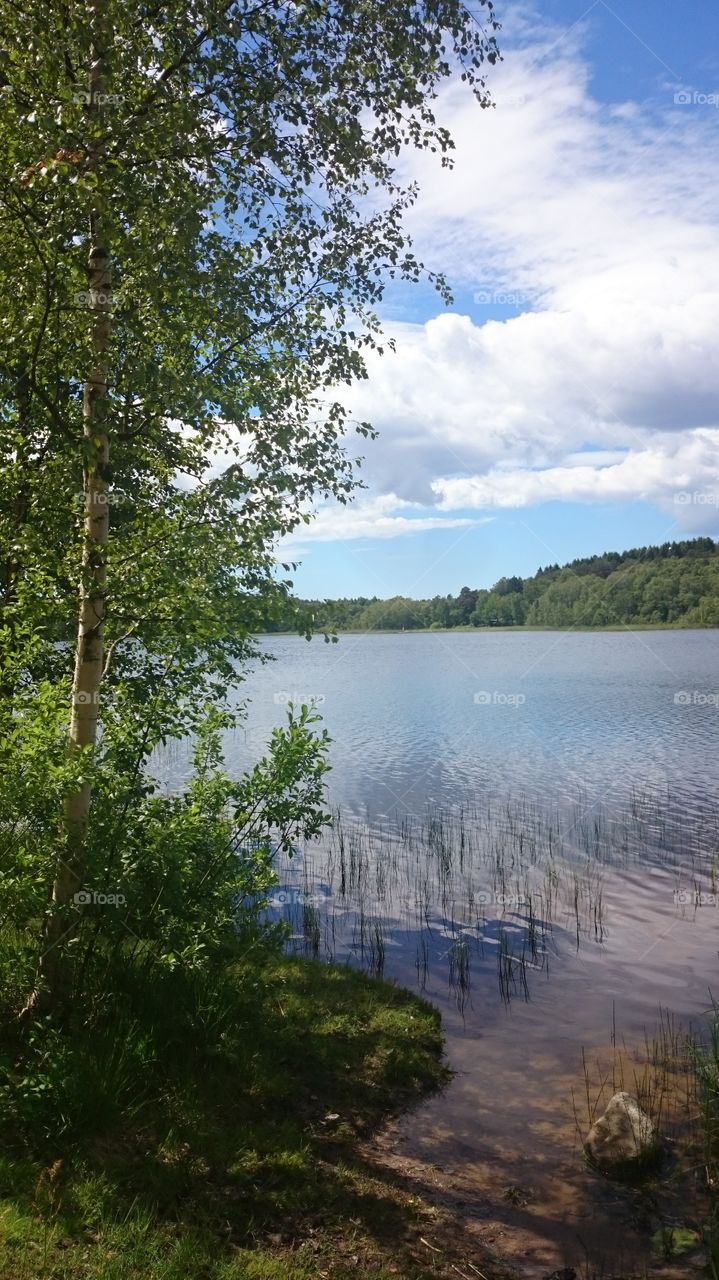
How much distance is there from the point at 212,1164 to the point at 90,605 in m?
5.18

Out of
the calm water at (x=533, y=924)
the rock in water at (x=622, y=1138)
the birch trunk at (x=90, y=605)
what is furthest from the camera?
the rock in water at (x=622, y=1138)

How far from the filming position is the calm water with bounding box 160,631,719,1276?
797 cm

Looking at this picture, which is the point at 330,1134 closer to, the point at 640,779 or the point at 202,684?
the point at 202,684

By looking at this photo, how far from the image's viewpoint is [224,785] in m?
9.20

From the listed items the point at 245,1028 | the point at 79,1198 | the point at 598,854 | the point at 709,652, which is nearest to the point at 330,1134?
the point at 245,1028

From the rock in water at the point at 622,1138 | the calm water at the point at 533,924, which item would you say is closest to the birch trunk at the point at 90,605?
the calm water at the point at 533,924

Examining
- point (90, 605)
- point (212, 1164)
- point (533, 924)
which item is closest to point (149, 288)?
point (90, 605)

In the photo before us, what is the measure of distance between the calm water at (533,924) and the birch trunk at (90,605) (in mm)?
3944

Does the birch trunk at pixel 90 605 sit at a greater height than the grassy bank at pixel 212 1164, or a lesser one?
greater

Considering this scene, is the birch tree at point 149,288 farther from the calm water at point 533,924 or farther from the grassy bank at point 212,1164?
the calm water at point 533,924

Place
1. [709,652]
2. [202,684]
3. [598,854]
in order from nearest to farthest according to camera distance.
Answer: [202,684] → [598,854] → [709,652]

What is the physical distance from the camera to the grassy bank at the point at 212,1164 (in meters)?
5.75

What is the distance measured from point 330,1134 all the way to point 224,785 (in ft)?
12.0

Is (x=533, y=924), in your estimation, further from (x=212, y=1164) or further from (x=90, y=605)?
(x=90, y=605)
